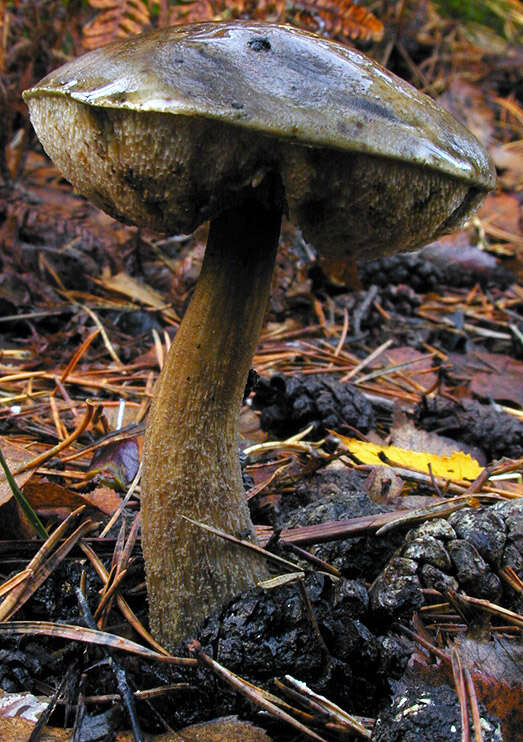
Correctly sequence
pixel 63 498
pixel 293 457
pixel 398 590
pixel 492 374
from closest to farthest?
1. pixel 398 590
2. pixel 63 498
3. pixel 293 457
4. pixel 492 374

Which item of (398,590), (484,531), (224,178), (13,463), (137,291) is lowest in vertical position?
(137,291)

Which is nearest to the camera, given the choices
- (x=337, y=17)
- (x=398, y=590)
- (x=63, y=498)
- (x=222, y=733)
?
(x=222, y=733)

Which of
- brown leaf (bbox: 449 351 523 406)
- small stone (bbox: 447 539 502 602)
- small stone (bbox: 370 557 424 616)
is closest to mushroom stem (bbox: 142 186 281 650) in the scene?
small stone (bbox: 370 557 424 616)

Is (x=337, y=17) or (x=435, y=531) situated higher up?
(x=337, y=17)

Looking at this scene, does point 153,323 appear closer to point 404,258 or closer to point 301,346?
point 301,346

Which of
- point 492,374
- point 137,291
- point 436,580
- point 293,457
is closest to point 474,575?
point 436,580

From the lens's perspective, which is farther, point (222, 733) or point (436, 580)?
point (436, 580)

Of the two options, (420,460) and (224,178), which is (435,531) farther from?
(224,178)
